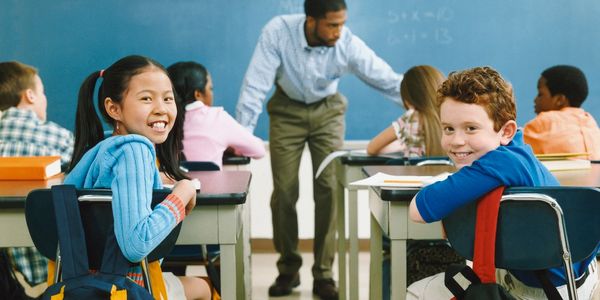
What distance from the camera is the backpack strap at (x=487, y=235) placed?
1.61m

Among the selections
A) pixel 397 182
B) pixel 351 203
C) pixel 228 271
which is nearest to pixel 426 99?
pixel 351 203

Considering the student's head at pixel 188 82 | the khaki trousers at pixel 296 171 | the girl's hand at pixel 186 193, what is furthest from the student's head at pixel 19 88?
the girl's hand at pixel 186 193

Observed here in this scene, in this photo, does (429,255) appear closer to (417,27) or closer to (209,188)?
(209,188)

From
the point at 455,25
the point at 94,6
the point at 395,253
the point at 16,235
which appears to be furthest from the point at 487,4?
the point at 16,235

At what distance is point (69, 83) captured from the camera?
4.67m

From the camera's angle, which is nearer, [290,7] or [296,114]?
[296,114]

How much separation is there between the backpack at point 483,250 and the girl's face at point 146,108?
83 centimetres

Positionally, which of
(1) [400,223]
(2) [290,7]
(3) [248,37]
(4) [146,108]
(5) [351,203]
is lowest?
(5) [351,203]

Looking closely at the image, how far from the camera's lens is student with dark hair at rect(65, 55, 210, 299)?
5.40 ft

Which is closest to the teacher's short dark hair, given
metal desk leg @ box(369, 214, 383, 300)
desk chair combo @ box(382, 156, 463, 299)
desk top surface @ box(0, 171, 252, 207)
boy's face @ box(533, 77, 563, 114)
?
boy's face @ box(533, 77, 563, 114)

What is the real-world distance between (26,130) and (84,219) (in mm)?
1673

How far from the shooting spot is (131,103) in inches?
76.5

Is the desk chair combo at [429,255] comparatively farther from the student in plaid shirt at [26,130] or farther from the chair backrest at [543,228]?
the student in plaid shirt at [26,130]

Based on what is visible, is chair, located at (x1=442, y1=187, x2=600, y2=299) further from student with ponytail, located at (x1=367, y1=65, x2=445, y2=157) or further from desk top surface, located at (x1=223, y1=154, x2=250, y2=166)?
desk top surface, located at (x1=223, y1=154, x2=250, y2=166)
